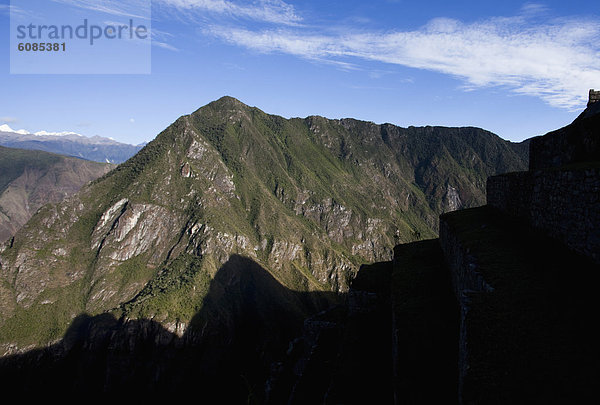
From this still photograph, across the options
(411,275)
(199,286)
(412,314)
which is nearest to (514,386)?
(412,314)

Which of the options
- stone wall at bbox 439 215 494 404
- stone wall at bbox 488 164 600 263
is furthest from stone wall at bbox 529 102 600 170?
stone wall at bbox 439 215 494 404

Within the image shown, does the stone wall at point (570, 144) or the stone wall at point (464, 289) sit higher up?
the stone wall at point (570, 144)

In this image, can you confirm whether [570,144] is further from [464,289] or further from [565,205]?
[464,289]

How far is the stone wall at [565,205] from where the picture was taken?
7.86 metres

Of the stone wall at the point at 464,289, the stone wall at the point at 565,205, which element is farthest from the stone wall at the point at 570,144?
the stone wall at the point at 464,289

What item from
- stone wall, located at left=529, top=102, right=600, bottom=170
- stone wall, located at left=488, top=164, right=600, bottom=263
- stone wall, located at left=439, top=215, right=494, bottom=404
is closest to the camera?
stone wall, located at left=439, top=215, right=494, bottom=404

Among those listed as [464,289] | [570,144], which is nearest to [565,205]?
[464,289]

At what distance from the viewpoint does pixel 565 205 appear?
30.5 ft

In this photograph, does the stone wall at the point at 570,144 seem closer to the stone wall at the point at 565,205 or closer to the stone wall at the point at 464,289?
the stone wall at the point at 565,205

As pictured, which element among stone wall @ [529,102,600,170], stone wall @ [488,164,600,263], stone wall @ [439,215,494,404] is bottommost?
stone wall @ [439,215,494,404]

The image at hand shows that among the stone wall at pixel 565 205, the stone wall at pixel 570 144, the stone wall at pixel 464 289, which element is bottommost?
the stone wall at pixel 464 289

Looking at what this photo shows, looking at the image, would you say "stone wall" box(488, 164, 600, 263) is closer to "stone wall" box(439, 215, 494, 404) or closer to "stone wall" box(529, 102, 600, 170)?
"stone wall" box(529, 102, 600, 170)

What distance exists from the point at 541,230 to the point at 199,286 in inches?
6757

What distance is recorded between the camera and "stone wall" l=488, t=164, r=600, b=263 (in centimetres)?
786
